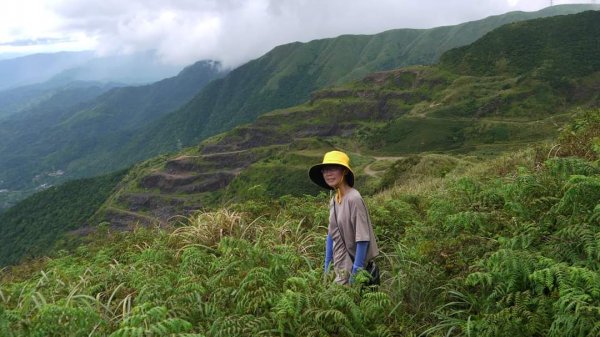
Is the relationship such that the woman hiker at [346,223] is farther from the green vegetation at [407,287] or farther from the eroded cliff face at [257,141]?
the eroded cliff face at [257,141]

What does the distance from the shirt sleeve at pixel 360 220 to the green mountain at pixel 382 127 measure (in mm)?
62878

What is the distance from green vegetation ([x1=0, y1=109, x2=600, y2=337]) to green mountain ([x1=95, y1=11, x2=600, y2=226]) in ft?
204

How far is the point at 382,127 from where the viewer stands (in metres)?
109

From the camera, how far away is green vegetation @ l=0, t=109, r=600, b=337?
3762 millimetres

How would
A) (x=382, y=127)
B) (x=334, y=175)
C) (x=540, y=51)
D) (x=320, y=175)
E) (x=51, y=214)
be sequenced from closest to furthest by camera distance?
(x=334, y=175), (x=320, y=175), (x=382, y=127), (x=51, y=214), (x=540, y=51)

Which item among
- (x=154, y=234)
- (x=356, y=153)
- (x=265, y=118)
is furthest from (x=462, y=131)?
(x=154, y=234)

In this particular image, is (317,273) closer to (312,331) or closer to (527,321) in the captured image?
(312,331)

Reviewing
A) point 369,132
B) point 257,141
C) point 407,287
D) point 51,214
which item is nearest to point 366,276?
point 407,287

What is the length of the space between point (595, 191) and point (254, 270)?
12.3ft

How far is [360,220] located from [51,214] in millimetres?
140058

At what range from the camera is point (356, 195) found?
5324 millimetres

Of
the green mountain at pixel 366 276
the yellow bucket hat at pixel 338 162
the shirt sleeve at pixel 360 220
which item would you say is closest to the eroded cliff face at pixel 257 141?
the green mountain at pixel 366 276

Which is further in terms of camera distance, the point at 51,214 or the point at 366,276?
the point at 51,214

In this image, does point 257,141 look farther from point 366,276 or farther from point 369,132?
point 366,276
